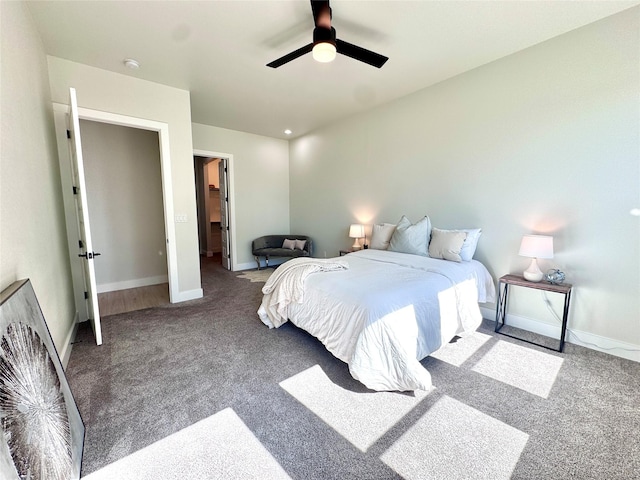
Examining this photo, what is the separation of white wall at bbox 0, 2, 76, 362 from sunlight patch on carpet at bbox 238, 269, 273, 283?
2.60 metres

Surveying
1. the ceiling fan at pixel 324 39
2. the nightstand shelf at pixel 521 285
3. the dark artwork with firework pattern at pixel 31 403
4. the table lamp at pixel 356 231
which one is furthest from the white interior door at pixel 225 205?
the nightstand shelf at pixel 521 285

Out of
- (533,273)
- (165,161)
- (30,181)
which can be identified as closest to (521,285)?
(533,273)

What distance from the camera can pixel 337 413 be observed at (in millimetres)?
1747

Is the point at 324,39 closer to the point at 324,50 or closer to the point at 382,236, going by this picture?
the point at 324,50

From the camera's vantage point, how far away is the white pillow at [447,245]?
306 centimetres

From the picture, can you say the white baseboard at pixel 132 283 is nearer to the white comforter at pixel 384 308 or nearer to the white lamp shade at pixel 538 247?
the white comforter at pixel 384 308

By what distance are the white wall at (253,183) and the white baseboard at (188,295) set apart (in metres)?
1.73

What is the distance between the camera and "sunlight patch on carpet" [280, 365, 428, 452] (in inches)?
63.3

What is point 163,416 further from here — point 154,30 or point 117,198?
point 117,198

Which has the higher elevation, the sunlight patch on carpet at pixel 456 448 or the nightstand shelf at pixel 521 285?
the nightstand shelf at pixel 521 285

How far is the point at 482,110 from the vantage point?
10.3 ft

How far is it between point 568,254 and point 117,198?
6063 mm

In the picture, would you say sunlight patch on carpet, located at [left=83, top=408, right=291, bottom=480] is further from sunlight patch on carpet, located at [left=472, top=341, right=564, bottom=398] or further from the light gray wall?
the light gray wall

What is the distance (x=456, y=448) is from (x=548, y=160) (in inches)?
110
